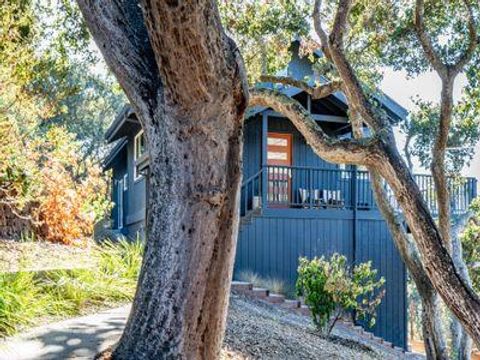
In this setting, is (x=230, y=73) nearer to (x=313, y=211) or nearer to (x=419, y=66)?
(x=313, y=211)

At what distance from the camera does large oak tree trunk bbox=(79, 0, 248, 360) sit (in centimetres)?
333

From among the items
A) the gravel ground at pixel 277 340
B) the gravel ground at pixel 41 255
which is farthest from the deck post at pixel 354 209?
the gravel ground at pixel 41 255

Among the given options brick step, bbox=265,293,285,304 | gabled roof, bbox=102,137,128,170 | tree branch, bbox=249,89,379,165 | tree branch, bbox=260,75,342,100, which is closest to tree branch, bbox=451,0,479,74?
tree branch, bbox=260,75,342,100

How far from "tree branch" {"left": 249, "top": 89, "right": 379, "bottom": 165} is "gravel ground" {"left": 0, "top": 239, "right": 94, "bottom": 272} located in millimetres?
3399

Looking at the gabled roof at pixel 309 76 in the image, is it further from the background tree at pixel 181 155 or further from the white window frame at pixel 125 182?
the background tree at pixel 181 155

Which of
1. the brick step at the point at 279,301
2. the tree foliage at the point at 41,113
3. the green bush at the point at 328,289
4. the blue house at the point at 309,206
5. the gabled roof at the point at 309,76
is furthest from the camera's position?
the gabled roof at the point at 309,76

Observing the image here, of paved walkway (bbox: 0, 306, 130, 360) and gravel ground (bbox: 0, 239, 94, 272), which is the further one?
gravel ground (bbox: 0, 239, 94, 272)

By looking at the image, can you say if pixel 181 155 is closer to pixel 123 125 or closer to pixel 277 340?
pixel 277 340

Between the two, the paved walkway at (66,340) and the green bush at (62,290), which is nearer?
the paved walkway at (66,340)

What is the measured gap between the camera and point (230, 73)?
345 cm

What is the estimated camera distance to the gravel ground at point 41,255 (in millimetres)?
7605

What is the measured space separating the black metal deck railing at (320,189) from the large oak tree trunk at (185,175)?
9.56 meters

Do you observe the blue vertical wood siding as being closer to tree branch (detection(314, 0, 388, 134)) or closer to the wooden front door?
the wooden front door

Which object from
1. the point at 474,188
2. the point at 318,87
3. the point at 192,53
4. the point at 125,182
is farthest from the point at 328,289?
the point at 125,182
